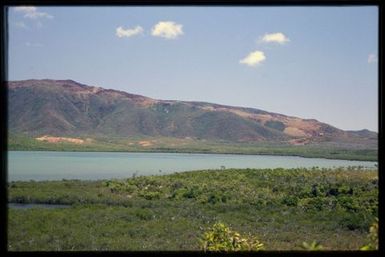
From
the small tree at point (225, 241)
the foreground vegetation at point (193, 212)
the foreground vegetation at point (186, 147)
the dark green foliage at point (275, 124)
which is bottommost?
the foreground vegetation at point (193, 212)

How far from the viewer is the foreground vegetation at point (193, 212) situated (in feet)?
29.8

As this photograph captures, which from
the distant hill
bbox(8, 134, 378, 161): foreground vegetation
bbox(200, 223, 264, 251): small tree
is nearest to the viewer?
bbox(200, 223, 264, 251): small tree

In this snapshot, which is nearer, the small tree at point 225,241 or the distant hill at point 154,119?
the small tree at point 225,241

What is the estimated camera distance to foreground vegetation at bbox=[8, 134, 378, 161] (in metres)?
38.3

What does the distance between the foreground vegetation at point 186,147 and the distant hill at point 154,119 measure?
260 cm

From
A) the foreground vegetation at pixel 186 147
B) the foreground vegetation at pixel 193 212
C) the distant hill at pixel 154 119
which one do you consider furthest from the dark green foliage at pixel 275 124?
the foreground vegetation at pixel 193 212

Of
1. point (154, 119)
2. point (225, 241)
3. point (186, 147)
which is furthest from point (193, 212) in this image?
point (154, 119)

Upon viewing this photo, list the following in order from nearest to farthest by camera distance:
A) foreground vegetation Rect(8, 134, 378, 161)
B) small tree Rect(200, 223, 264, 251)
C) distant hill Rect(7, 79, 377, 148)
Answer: small tree Rect(200, 223, 264, 251) → foreground vegetation Rect(8, 134, 378, 161) → distant hill Rect(7, 79, 377, 148)

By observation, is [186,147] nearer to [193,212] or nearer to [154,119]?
[154,119]

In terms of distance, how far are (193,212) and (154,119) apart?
4723cm

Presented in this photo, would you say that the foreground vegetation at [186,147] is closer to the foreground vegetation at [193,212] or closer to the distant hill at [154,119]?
the distant hill at [154,119]

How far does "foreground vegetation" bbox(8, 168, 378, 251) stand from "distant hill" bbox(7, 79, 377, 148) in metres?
34.0

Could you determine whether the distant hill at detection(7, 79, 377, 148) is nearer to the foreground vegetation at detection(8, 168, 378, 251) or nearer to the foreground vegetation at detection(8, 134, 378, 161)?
the foreground vegetation at detection(8, 134, 378, 161)

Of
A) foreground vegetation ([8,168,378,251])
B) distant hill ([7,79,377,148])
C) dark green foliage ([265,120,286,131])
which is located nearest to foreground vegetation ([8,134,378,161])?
distant hill ([7,79,377,148])
